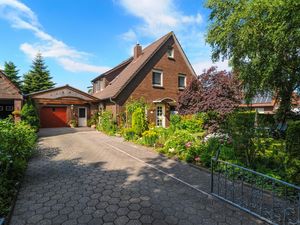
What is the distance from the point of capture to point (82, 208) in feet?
12.4

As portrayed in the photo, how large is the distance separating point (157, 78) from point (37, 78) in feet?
98.8

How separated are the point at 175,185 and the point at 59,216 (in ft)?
9.12

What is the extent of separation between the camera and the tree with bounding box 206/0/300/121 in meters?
7.61

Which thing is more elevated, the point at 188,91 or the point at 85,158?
the point at 188,91

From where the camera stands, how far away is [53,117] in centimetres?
1953

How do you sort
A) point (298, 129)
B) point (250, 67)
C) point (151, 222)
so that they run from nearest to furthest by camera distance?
point (151, 222) < point (298, 129) < point (250, 67)

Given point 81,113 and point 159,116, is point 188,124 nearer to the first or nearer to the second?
point 159,116

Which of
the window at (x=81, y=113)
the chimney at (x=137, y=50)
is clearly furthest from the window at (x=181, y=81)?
the window at (x=81, y=113)

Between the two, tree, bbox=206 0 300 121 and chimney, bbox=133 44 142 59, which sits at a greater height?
chimney, bbox=133 44 142 59

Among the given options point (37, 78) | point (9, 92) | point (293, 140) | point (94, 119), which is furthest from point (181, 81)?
point (37, 78)

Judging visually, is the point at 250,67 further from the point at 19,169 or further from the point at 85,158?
the point at 19,169

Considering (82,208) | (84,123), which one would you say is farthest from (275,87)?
(84,123)

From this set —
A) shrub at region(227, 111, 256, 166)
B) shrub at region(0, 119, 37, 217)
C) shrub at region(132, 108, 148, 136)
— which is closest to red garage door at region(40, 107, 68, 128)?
shrub at region(132, 108, 148, 136)

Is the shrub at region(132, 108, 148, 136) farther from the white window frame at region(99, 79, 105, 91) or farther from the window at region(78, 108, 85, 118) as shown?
the window at region(78, 108, 85, 118)
